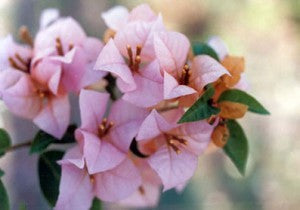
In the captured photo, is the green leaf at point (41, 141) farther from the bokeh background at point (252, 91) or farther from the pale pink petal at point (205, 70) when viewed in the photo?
the bokeh background at point (252, 91)

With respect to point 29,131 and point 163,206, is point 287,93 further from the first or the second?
point 29,131

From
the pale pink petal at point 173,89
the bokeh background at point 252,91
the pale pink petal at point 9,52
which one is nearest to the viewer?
the pale pink petal at point 173,89

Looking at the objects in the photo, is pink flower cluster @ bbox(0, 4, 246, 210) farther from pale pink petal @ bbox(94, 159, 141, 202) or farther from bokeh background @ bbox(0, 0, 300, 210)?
bokeh background @ bbox(0, 0, 300, 210)

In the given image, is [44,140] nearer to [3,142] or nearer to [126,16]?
[3,142]

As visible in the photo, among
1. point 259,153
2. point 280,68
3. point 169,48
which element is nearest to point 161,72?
point 169,48

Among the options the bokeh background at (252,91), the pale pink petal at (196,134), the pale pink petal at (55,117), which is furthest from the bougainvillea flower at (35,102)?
the bokeh background at (252,91)

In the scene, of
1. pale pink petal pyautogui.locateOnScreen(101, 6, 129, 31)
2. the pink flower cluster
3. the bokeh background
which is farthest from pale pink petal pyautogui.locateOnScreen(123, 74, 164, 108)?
the bokeh background
